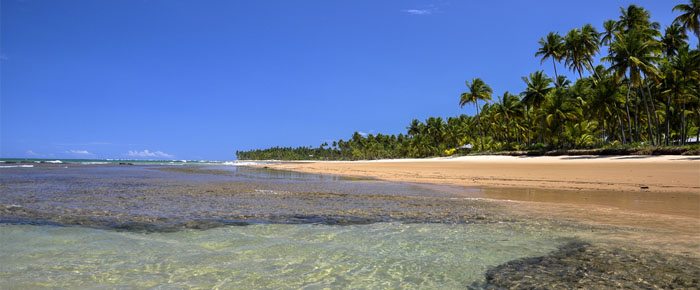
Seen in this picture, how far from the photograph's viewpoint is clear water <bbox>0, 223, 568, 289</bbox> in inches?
161

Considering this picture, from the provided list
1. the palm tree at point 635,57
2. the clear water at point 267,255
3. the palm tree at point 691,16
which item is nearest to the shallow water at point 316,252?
the clear water at point 267,255

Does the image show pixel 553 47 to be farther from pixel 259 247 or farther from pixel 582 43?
pixel 259 247

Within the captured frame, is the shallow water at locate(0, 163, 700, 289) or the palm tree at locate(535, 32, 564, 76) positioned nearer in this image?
the shallow water at locate(0, 163, 700, 289)

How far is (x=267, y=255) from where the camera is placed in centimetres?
507

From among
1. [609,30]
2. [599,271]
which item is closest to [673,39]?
[609,30]

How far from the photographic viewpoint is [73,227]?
680 cm

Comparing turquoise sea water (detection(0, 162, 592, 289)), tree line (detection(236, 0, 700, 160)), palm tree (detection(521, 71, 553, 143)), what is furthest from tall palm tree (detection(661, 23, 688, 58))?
turquoise sea water (detection(0, 162, 592, 289))

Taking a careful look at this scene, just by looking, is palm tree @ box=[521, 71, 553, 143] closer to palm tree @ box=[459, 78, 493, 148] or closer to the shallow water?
palm tree @ box=[459, 78, 493, 148]

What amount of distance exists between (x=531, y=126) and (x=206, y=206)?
6428cm

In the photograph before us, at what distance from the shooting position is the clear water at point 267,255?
408 cm

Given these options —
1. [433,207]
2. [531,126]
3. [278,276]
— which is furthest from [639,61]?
[278,276]

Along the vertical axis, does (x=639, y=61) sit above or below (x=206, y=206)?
above

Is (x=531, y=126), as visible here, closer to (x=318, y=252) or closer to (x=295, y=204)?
(x=295, y=204)

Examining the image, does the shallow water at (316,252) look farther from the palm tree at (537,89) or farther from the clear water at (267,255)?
the palm tree at (537,89)
